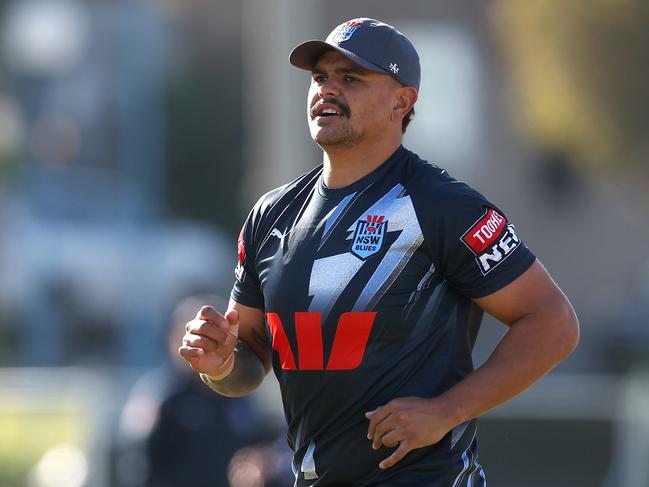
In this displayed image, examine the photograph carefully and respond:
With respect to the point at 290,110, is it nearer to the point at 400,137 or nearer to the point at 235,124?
the point at 400,137

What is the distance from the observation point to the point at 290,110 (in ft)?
71.4

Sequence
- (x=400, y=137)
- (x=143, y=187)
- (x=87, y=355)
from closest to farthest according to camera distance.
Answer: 1. (x=400, y=137)
2. (x=87, y=355)
3. (x=143, y=187)

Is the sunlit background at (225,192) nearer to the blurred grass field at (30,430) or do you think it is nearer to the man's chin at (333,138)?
the blurred grass field at (30,430)

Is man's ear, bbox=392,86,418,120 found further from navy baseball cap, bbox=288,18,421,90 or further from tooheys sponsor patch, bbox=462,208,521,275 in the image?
tooheys sponsor patch, bbox=462,208,521,275

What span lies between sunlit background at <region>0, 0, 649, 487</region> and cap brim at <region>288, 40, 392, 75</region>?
3.67 m

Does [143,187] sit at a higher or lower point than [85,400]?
lower

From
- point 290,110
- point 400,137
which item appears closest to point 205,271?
point 290,110

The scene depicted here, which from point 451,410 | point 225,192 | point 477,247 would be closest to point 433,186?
point 477,247

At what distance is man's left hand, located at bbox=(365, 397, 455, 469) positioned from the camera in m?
4.36

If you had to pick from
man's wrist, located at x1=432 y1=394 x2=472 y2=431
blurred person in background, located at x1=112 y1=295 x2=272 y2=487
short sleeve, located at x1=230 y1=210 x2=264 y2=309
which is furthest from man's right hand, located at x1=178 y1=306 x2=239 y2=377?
blurred person in background, located at x1=112 y1=295 x2=272 y2=487

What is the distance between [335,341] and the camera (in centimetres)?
460


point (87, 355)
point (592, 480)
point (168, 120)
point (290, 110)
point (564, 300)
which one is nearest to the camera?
point (564, 300)

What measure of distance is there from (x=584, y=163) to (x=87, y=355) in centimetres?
1246

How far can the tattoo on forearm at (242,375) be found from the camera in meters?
4.96
